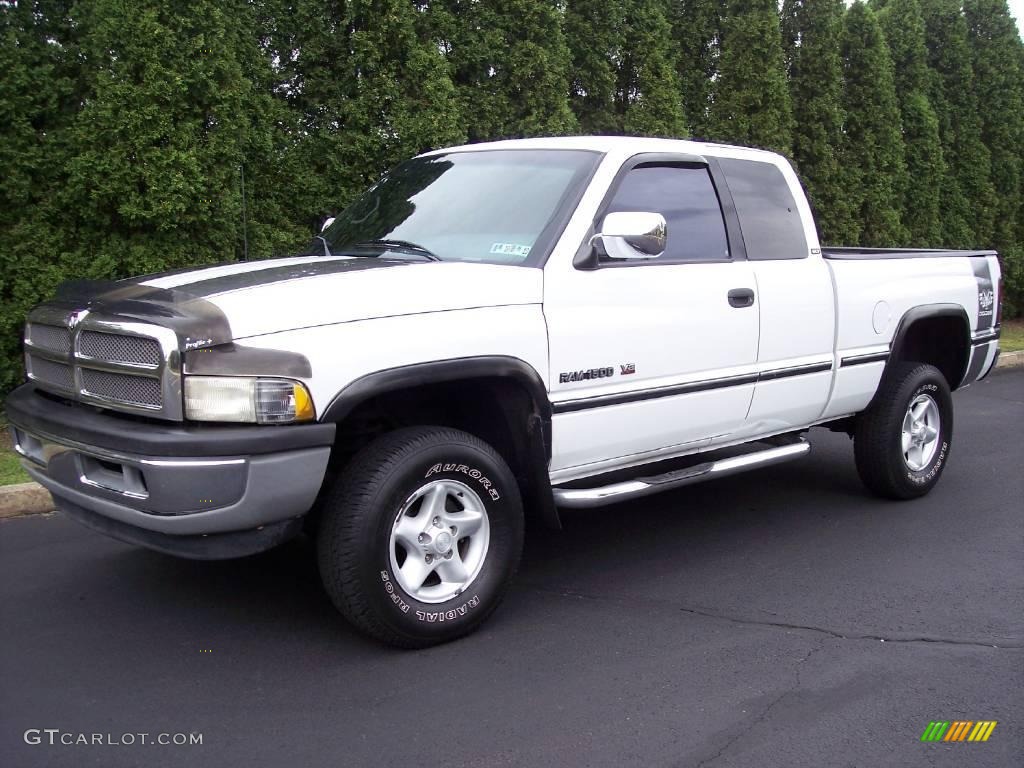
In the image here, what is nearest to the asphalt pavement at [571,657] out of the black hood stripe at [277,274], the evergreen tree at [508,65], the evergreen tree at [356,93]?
the black hood stripe at [277,274]

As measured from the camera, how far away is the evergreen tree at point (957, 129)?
48.6ft

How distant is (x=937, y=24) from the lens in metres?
14.9

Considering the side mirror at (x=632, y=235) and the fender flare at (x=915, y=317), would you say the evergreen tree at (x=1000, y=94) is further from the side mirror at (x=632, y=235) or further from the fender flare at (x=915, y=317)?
the side mirror at (x=632, y=235)

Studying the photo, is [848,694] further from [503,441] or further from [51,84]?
[51,84]

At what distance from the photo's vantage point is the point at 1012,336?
13984mm

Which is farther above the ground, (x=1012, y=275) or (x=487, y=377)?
(x=487, y=377)

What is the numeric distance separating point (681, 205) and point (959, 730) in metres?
2.66

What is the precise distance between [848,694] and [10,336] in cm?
625

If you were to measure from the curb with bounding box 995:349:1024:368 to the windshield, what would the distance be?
9.31 m

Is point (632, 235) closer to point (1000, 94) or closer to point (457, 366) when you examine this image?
point (457, 366)

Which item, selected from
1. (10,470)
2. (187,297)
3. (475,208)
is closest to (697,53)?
(475,208)

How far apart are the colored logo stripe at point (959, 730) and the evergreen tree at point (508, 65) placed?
7.22m

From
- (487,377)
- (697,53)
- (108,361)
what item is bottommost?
(487,377)

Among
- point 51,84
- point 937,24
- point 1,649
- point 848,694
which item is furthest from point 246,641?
point 937,24
